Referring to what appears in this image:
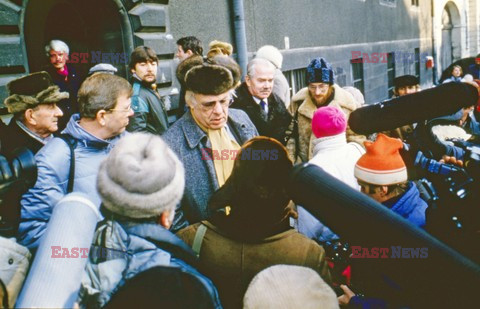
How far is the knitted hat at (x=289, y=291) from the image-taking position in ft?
4.72

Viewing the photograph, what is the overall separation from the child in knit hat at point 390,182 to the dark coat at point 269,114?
196cm

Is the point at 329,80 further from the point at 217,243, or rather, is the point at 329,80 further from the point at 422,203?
the point at 217,243

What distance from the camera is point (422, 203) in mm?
2250

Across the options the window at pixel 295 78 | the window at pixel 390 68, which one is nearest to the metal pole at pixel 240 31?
the window at pixel 295 78

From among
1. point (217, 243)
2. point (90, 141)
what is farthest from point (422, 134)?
point (90, 141)

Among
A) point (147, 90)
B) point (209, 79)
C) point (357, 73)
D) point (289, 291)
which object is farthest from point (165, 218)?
point (357, 73)

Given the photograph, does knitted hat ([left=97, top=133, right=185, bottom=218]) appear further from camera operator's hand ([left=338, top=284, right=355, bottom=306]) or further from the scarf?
the scarf

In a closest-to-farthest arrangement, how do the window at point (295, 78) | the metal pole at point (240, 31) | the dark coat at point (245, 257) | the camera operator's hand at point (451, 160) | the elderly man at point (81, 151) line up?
1. the dark coat at point (245, 257)
2. the elderly man at point (81, 151)
3. the camera operator's hand at point (451, 160)
4. the metal pole at point (240, 31)
5. the window at point (295, 78)

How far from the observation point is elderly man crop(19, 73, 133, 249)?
2260mm

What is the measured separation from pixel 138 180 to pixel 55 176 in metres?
1.08

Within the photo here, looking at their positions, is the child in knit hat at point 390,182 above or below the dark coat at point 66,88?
below

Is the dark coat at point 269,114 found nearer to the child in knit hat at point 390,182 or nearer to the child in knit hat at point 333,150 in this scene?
the child in knit hat at point 333,150

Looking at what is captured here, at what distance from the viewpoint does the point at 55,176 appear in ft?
7.75

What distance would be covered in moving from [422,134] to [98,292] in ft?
6.74
